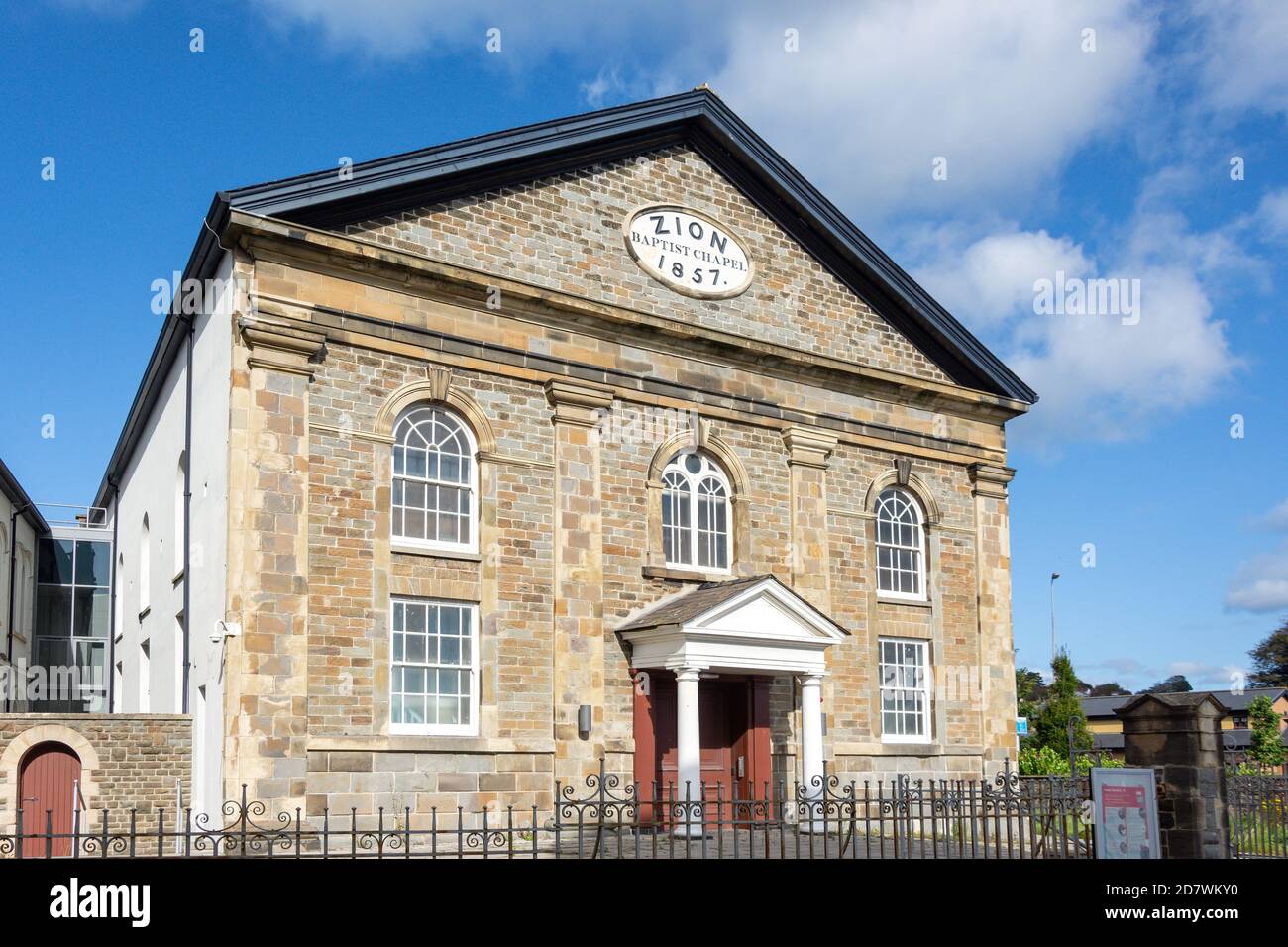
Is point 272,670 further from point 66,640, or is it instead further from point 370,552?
point 66,640

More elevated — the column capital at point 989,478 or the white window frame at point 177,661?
the column capital at point 989,478

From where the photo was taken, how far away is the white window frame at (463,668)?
57.5ft

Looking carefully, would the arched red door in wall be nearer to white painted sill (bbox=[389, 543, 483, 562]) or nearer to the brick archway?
the brick archway

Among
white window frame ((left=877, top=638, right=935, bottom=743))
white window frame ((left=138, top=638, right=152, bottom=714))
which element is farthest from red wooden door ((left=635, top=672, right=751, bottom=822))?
white window frame ((left=138, top=638, right=152, bottom=714))

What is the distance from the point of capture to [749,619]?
1942 centimetres

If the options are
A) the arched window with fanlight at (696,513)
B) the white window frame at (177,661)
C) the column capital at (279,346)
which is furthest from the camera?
the arched window with fanlight at (696,513)

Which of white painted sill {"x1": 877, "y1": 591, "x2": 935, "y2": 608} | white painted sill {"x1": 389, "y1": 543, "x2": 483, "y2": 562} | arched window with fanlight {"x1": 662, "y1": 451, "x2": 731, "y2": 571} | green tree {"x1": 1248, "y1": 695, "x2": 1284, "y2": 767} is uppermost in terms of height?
arched window with fanlight {"x1": 662, "y1": 451, "x2": 731, "y2": 571}

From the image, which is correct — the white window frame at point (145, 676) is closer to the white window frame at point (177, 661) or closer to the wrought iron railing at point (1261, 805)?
the white window frame at point (177, 661)

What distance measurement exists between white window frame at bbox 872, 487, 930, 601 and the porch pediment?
296 cm

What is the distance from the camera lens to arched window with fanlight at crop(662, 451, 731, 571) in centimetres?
2075

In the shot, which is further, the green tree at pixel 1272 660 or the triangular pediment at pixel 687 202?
the green tree at pixel 1272 660

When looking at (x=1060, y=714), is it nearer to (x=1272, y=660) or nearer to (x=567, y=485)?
(x=567, y=485)

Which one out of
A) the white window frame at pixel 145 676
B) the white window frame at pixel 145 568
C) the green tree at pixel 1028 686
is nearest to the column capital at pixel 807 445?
the white window frame at pixel 145 568
